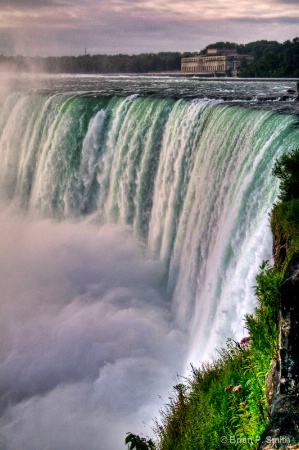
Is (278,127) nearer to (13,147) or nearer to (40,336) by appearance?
(40,336)

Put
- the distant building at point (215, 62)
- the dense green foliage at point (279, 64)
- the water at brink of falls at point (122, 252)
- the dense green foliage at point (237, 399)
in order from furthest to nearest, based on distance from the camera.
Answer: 1. the distant building at point (215, 62)
2. the dense green foliage at point (279, 64)
3. the water at brink of falls at point (122, 252)
4. the dense green foliage at point (237, 399)

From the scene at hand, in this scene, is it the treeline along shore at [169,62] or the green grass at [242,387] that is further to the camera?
the treeline along shore at [169,62]

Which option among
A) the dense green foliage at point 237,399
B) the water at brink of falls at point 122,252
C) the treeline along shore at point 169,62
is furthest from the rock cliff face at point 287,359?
the treeline along shore at point 169,62

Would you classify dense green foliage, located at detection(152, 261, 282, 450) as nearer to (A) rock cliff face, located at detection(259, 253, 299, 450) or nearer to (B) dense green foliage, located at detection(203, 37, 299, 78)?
(A) rock cliff face, located at detection(259, 253, 299, 450)

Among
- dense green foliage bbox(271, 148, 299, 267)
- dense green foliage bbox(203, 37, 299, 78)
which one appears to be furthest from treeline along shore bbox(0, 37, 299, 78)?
dense green foliage bbox(271, 148, 299, 267)

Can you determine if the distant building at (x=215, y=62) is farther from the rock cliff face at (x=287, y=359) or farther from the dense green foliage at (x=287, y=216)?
the rock cliff face at (x=287, y=359)

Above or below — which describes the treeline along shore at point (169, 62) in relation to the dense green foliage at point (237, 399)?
above
